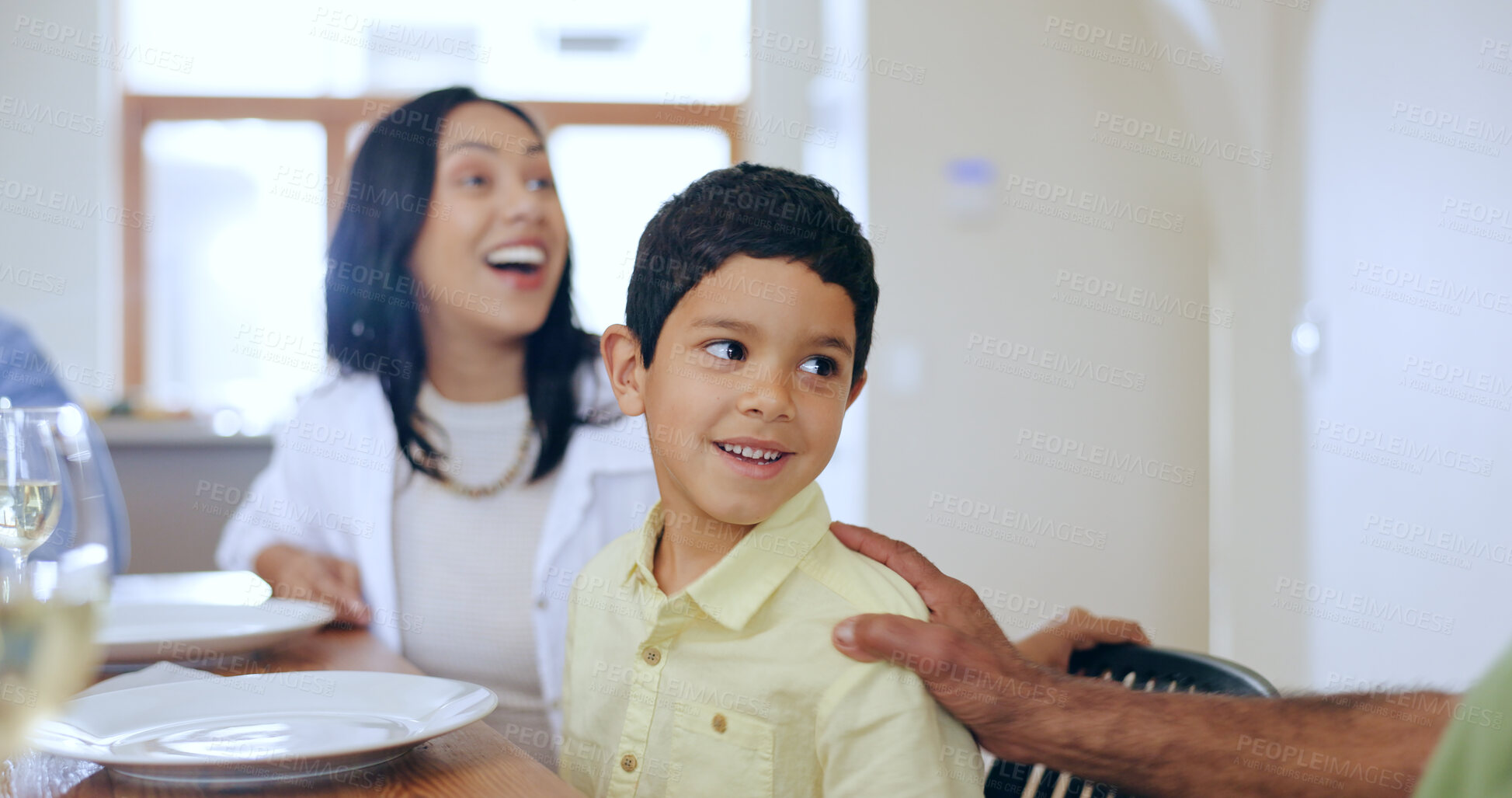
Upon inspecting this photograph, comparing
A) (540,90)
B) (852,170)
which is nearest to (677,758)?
(852,170)

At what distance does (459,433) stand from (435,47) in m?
2.95

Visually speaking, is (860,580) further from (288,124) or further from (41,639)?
(288,124)

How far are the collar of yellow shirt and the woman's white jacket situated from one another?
0.60 metres

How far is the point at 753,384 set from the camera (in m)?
0.76

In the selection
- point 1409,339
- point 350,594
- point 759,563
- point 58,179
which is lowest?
point 350,594

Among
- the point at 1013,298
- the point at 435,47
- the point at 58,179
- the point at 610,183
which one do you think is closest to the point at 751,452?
the point at 1013,298

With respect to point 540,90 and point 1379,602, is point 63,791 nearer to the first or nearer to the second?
point 1379,602

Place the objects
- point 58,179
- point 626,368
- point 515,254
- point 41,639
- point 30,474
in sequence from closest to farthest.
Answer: point 41,639 → point 30,474 → point 626,368 → point 515,254 → point 58,179

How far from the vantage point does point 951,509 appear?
3.16 m

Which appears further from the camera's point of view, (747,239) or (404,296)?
(404,296)

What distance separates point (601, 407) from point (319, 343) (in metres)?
2.86

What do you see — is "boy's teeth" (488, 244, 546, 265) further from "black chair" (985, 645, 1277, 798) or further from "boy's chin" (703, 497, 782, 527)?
"black chair" (985, 645, 1277, 798)

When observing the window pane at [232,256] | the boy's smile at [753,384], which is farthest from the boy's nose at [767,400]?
the window pane at [232,256]

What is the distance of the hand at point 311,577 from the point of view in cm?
133
